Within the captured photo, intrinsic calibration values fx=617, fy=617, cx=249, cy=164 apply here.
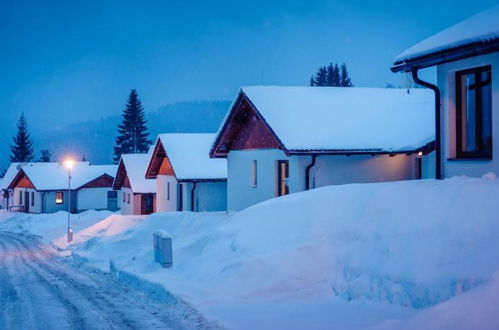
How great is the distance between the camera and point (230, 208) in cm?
2781

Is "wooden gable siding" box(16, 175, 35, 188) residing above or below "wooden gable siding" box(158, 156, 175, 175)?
below

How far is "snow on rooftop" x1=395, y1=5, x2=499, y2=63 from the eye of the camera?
41.9 feet

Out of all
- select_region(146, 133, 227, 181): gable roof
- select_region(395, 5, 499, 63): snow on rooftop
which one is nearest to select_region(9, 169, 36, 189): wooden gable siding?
select_region(146, 133, 227, 181): gable roof

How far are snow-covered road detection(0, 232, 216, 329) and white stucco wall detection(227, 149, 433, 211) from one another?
803cm

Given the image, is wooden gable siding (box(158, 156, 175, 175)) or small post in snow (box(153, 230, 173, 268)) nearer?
small post in snow (box(153, 230, 173, 268))

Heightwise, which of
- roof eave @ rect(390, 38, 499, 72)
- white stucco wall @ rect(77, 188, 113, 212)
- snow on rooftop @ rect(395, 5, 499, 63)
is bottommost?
white stucco wall @ rect(77, 188, 113, 212)

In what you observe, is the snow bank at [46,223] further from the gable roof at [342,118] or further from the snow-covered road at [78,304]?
the snow-covered road at [78,304]

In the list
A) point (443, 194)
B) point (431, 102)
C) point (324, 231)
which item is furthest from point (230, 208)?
point (443, 194)

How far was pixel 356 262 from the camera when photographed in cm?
1127

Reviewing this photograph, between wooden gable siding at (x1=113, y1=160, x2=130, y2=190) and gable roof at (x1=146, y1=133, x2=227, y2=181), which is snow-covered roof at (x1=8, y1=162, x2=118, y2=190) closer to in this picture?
wooden gable siding at (x1=113, y1=160, x2=130, y2=190)

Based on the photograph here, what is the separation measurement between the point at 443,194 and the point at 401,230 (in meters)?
1.16

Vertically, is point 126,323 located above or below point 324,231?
below

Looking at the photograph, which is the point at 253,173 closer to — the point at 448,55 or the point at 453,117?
the point at 453,117

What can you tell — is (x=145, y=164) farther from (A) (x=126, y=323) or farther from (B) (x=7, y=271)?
(A) (x=126, y=323)
